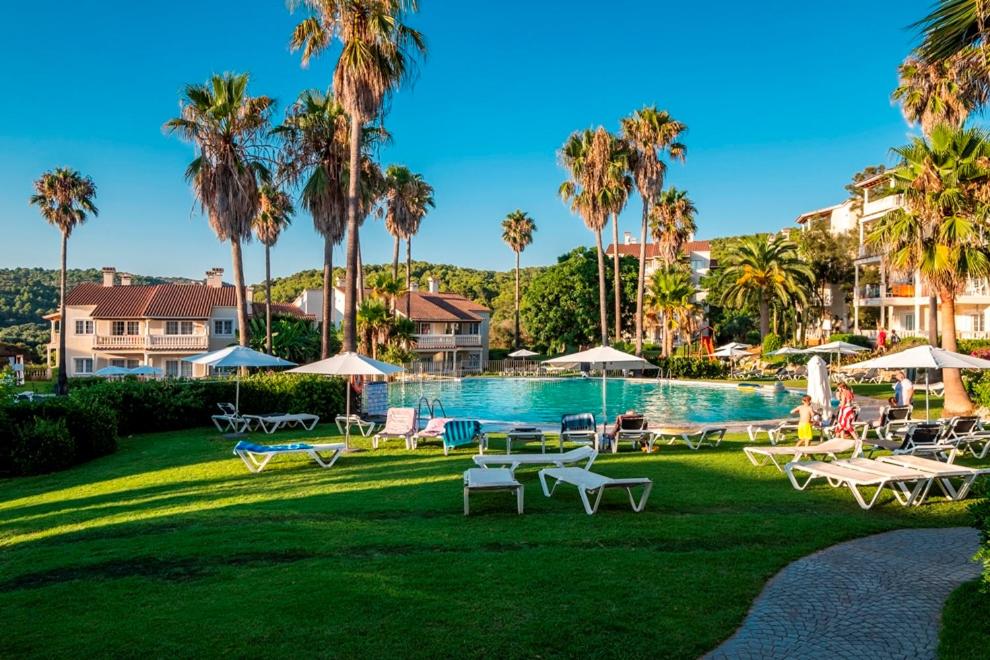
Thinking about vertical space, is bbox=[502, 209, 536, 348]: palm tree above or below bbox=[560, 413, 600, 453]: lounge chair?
above

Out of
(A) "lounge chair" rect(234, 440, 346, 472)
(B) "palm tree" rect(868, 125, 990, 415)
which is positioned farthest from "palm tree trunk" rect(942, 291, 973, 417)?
(A) "lounge chair" rect(234, 440, 346, 472)

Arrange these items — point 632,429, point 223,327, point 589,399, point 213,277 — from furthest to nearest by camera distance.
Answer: point 213,277, point 223,327, point 589,399, point 632,429

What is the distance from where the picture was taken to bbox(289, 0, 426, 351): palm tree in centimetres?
2142

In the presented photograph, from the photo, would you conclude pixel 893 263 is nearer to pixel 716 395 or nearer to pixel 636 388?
Result: pixel 716 395

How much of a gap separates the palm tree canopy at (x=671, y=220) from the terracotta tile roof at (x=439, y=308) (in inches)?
607

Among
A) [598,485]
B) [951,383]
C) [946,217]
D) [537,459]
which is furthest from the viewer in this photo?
[951,383]

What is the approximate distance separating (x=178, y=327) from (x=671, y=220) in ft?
Result: 110

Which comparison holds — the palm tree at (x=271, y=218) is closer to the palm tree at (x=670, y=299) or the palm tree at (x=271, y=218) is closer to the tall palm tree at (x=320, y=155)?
the tall palm tree at (x=320, y=155)

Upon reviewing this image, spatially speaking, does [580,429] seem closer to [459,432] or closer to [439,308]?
[459,432]

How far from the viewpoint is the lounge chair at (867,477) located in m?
9.35

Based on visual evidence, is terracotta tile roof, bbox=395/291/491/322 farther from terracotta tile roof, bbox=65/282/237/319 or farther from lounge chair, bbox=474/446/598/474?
lounge chair, bbox=474/446/598/474

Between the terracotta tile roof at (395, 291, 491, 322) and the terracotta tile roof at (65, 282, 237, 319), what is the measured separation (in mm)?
12740

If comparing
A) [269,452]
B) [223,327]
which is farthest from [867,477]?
→ [223,327]

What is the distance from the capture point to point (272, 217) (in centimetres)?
4491
